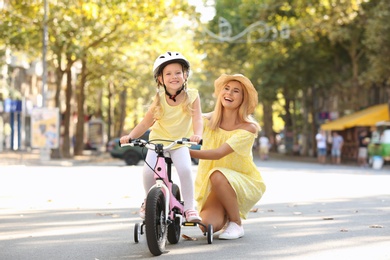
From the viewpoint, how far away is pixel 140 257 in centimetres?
798

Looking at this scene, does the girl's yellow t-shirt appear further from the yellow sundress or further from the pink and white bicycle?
the yellow sundress

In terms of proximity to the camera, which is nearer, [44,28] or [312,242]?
[312,242]

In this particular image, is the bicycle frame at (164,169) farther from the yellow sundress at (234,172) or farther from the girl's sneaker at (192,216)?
the yellow sundress at (234,172)

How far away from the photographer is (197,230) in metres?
10.4

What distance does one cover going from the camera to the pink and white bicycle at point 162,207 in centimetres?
781

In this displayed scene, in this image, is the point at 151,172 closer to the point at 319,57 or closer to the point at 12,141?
the point at 319,57

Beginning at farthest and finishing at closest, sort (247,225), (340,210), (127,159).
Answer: (127,159) → (340,210) → (247,225)

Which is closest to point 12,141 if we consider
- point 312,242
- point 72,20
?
point 72,20

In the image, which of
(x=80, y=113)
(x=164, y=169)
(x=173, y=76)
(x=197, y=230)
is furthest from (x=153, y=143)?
(x=80, y=113)

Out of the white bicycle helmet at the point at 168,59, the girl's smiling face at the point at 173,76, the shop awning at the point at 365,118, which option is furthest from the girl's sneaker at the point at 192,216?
the shop awning at the point at 365,118

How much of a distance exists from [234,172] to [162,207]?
1317mm

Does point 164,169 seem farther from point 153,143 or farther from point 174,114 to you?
point 174,114

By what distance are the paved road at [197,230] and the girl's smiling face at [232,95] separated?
125cm

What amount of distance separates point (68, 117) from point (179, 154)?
1505 inches
